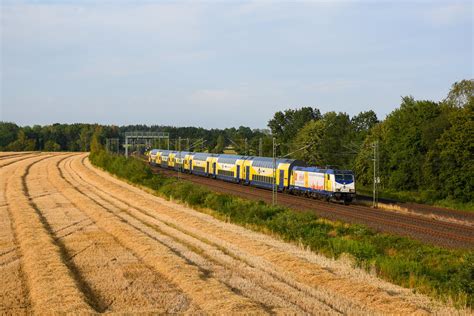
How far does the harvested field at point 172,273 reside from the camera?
53.3 feet

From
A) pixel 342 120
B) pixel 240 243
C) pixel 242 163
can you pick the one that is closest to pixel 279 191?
pixel 242 163

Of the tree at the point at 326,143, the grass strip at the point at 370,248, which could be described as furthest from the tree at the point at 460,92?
the grass strip at the point at 370,248

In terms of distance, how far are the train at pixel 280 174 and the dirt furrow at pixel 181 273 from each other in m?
17.8

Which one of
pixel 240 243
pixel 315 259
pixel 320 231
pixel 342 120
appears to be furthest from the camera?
pixel 342 120

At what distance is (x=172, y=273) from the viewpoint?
20.0m

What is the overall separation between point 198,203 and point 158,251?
69.5 ft

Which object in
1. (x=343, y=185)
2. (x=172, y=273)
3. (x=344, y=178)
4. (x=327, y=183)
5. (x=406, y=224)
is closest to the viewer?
(x=172, y=273)

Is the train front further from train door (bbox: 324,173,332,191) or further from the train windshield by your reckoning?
train door (bbox: 324,173,332,191)

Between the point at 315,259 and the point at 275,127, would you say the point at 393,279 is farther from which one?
the point at 275,127

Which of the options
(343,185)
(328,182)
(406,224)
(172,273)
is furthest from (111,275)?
(328,182)

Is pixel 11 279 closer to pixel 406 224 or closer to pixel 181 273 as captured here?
pixel 181 273

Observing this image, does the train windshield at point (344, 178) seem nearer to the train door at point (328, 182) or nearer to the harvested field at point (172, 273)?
the train door at point (328, 182)

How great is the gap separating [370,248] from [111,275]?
11.6 metres

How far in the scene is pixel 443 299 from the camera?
17.7 meters
